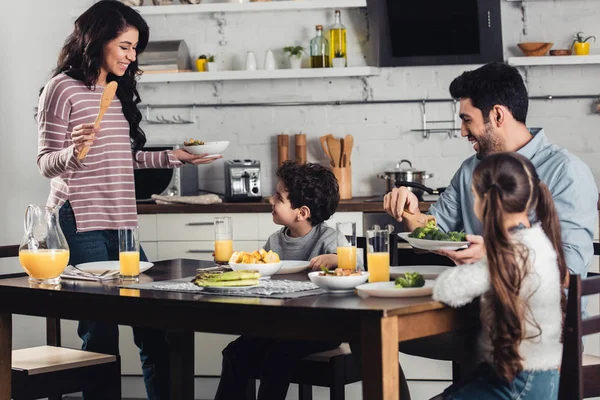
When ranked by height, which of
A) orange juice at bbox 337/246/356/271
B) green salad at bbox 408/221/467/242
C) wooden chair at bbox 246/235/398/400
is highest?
green salad at bbox 408/221/467/242

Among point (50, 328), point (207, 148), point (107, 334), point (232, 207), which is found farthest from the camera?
point (232, 207)

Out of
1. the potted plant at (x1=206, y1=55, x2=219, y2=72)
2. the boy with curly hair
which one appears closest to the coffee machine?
the potted plant at (x1=206, y1=55, x2=219, y2=72)

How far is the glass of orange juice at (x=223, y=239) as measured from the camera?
9.05ft

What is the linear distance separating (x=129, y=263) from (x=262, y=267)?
15.7 inches

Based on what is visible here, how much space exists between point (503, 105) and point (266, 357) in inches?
43.6

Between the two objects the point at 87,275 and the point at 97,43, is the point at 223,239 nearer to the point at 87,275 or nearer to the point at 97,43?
the point at 87,275

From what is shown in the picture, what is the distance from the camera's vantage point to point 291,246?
319cm

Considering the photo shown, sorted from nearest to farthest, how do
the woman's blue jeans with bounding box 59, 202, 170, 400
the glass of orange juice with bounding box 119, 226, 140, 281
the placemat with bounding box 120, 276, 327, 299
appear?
the placemat with bounding box 120, 276, 327, 299 < the glass of orange juice with bounding box 119, 226, 140, 281 < the woman's blue jeans with bounding box 59, 202, 170, 400

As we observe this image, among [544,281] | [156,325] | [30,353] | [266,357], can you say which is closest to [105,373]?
[30,353]

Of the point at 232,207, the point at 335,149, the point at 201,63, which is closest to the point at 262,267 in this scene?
the point at 232,207

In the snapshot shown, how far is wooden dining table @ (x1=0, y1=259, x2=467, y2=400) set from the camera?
1.91 metres

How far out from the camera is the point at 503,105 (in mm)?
2920

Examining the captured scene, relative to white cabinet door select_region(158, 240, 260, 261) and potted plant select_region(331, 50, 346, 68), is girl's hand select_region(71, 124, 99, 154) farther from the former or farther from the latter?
potted plant select_region(331, 50, 346, 68)

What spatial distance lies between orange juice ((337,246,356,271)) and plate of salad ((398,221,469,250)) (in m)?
0.16
